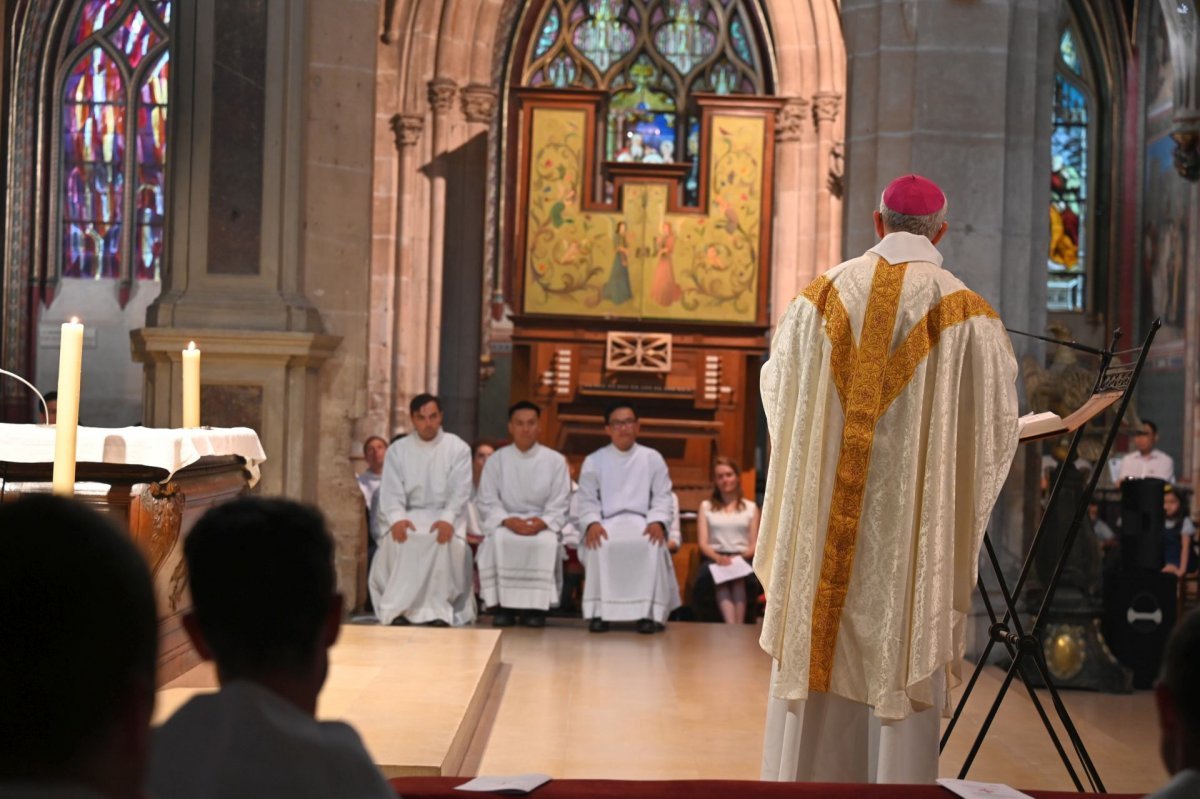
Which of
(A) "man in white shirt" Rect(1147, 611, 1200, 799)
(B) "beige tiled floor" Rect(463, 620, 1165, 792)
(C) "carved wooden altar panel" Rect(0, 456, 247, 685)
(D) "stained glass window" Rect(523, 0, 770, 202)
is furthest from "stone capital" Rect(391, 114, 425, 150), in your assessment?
(A) "man in white shirt" Rect(1147, 611, 1200, 799)

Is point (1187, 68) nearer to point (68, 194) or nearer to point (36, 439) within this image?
point (36, 439)

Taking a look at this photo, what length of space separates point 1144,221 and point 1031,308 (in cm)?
1097

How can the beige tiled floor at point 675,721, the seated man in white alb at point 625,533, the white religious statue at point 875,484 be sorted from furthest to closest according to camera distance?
the seated man in white alb at point 625,533
the beige tiled floor at point 675,721
the white religious statue at point 875,484

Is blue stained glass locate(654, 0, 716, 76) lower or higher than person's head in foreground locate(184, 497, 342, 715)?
higher

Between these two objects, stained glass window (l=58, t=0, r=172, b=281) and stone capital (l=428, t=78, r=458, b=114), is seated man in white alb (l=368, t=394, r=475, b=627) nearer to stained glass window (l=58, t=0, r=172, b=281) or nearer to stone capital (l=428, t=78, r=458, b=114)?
stone capital (l=428, t=78, r=458, b=114)

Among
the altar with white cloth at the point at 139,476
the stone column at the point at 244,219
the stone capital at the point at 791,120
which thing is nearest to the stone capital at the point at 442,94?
the stone capital at the point at 791,120

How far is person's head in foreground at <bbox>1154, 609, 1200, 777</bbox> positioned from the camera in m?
1.57

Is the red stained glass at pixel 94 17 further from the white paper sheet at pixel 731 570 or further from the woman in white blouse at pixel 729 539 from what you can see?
the white paper sheet at pixel 731 570

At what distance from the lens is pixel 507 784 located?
2732 millimetres

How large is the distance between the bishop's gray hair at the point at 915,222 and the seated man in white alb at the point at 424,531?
5055 mm

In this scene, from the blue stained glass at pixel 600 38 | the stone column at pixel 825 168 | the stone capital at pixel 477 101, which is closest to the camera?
the stone capital at pixel 477 101

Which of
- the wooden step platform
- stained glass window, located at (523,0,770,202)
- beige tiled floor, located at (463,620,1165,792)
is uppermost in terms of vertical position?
stained glass window, located at (523,0,770,202)

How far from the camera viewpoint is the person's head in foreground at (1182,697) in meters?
1.57

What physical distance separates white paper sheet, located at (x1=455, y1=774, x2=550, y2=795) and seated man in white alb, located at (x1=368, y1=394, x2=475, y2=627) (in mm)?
6330
